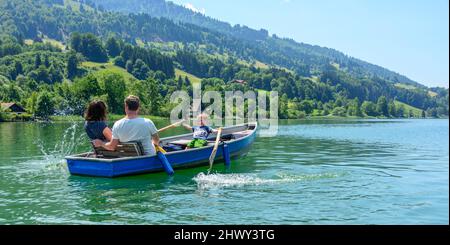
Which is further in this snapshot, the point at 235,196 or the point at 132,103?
the point at 132,103

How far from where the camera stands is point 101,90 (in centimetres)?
12556

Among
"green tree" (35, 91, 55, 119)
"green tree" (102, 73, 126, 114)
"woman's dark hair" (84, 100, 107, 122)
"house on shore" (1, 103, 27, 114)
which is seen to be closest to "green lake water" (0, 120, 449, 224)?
"woman's dark hair" (84, 100, 107, 122)

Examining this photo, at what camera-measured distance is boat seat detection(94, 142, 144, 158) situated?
19.4 metres

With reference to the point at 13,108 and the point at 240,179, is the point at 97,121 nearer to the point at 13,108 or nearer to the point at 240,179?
A: the point at 240,179

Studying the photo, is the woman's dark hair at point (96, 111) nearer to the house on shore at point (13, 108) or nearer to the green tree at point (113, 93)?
the house on shore at point (13, 108)

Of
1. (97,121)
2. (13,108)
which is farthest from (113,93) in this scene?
(97,121)

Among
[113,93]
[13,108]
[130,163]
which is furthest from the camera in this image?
[113,93]

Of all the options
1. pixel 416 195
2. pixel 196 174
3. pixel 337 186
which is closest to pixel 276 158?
pixel 196 174

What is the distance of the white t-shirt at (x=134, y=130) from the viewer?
18.7m

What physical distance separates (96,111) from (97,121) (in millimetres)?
757

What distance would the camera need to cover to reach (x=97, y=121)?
17.9 m

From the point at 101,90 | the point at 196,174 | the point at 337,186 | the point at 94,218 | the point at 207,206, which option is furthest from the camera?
the point at 101,90
